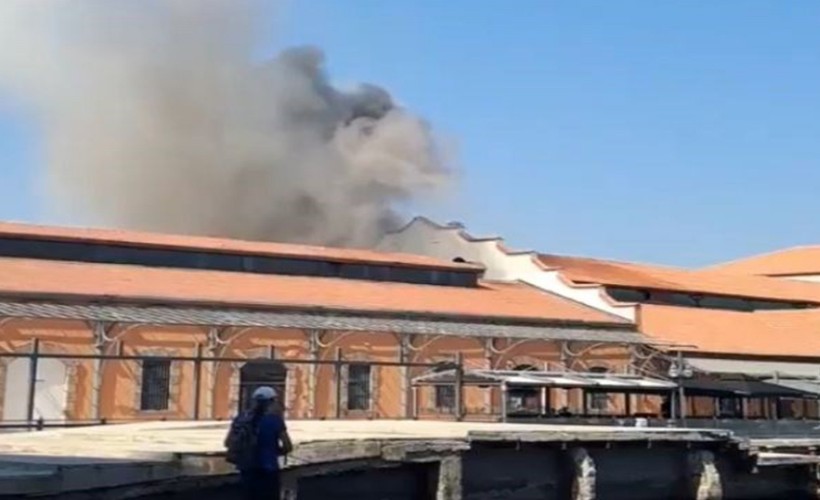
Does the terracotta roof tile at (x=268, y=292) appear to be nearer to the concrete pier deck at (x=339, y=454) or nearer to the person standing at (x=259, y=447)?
the concrete pier deck at (x=339, y=454)

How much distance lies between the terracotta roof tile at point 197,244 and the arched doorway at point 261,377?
6396 mm

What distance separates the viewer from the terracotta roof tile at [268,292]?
28.8 metres

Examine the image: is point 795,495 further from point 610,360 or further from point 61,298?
point 61,298

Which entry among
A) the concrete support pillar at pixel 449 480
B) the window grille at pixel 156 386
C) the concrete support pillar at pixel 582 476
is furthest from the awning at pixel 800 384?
the concrete support pillar at pixel 449 480

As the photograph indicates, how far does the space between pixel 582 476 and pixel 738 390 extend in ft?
53.8

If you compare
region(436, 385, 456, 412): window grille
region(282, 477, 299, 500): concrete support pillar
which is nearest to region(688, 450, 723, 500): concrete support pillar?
region(282, 477, 299, 500): concrete support pillar

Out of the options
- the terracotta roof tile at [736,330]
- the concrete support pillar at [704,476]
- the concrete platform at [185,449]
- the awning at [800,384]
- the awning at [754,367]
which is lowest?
the concrete support pillar at [704,476]

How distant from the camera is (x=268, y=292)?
32.9 m

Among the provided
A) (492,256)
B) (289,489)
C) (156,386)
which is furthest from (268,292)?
(289,489)

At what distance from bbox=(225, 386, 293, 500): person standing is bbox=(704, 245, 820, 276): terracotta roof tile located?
52.9 meters

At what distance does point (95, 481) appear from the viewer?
32.4 feet

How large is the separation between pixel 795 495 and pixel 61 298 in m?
17.7

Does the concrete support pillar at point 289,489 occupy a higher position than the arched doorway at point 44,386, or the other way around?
the arched doorway at point 44,386

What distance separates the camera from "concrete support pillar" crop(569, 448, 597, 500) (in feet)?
55.8
